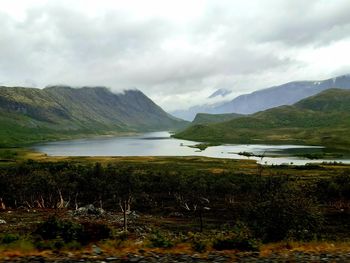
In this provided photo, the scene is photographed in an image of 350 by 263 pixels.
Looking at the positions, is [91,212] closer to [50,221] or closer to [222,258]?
[50,221]

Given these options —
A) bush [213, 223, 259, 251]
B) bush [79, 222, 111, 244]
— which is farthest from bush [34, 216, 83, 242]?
bush [213, 223, 259, 251]

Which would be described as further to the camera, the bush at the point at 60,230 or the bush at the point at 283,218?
the bush at the point at 283,218

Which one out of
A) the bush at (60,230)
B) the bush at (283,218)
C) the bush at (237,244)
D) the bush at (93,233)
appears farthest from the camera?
the bush at (283,218)

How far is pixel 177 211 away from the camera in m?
126

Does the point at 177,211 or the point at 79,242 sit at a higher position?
the point at 79,242

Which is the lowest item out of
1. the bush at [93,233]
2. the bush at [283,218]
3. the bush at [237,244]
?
the bush at [283,218]

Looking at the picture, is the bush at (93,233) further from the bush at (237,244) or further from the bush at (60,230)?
the bush at (237,244)

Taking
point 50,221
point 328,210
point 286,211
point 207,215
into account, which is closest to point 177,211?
point 207,215

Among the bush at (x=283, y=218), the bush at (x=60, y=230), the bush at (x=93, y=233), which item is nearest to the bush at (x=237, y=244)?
the bush at (x=93, y=233)

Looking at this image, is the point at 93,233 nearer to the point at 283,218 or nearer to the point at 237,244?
the point at 237,244

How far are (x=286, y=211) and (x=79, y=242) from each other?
3192cm

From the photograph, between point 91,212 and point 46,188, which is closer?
point 91,212

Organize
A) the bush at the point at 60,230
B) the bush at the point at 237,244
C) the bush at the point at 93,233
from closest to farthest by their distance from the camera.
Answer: the bush at the point at 237,244, the bush at the point at 60,230, the bush at the point at 93,233

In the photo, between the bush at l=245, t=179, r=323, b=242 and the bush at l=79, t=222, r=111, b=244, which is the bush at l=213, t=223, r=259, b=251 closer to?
the bush at l=79, t=222, r=111, b=244
